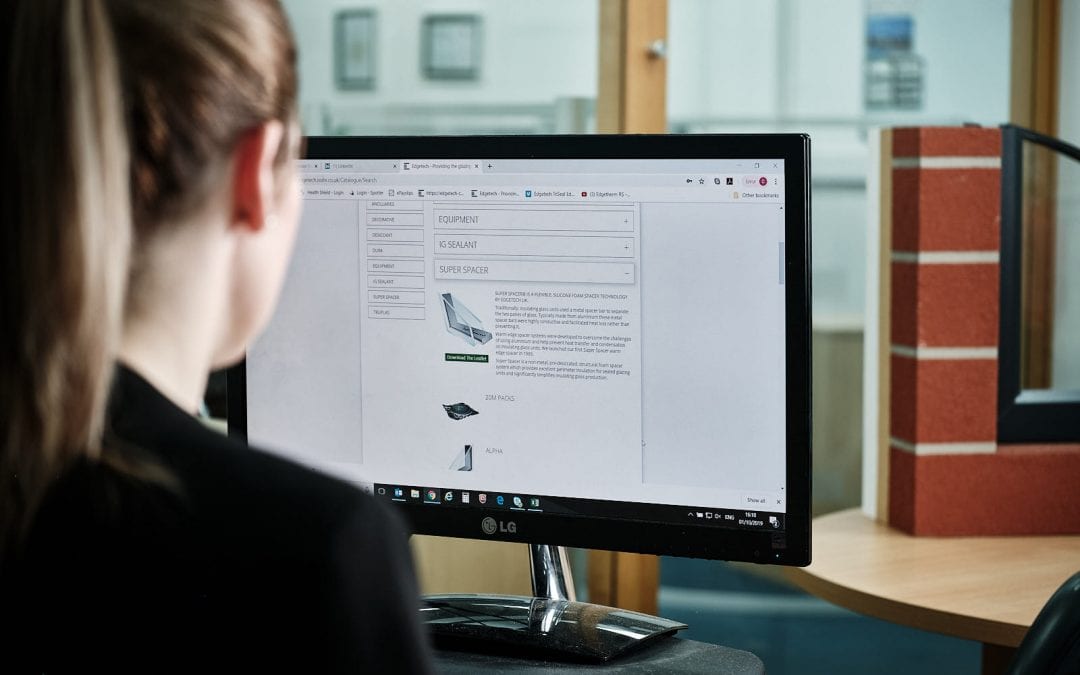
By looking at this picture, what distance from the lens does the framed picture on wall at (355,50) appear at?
1.92m

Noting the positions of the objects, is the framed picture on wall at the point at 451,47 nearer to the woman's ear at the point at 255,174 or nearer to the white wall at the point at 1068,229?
the white wall at the point at 1068,229

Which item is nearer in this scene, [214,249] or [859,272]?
[214,249]

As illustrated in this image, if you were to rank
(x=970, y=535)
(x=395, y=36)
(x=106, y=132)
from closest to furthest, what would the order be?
(x=106, y=132) < (x=970, y=535) < (x=395, y=36)

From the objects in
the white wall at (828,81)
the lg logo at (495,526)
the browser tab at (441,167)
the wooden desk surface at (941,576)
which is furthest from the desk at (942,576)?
the white wall at (828,81)

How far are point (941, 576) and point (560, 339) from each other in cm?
→ 48

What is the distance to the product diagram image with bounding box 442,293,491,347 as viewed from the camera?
1.04 metres

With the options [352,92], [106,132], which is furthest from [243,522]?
[352,92]

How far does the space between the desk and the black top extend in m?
0.73

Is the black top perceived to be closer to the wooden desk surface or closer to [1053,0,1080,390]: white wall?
the wooden desk surface

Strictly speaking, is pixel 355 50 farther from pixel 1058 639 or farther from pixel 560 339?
pixel 1058 639

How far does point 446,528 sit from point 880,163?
0.69m

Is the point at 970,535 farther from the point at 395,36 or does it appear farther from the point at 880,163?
the point at 395,36

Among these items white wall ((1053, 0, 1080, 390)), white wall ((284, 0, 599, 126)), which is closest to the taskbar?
white wall ((284, 0, 599, 126))

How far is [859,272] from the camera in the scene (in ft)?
6.63
